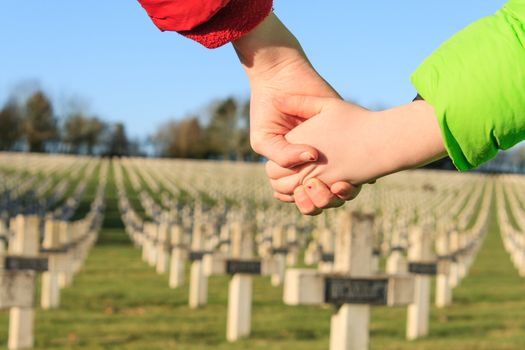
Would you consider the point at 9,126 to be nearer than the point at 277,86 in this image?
No

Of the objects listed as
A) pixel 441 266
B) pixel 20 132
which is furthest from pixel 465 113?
pixel 20 132

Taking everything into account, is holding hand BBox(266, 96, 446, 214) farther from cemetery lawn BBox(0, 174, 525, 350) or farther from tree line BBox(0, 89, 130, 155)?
tree line BBox(0, 89, 130, 155)

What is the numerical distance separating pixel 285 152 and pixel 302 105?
0.12 m

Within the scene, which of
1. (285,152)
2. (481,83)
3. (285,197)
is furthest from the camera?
(285,197)

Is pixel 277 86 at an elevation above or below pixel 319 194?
above

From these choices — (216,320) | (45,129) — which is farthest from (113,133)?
(216,320)

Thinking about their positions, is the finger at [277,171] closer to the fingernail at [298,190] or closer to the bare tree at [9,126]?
the fingernail at [298,190]

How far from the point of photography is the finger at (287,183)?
2248mm

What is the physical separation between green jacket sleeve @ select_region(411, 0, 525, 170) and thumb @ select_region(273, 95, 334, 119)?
1.48 feet

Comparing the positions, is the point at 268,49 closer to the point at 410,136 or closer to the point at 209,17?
the point at 209,17

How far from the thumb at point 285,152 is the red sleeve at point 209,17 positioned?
0.29 meters

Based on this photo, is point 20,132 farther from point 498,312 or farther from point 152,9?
point 152,9

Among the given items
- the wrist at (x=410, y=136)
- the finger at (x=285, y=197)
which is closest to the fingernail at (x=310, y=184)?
the finger at (x=285, y=197)

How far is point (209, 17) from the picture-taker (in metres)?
1.91
